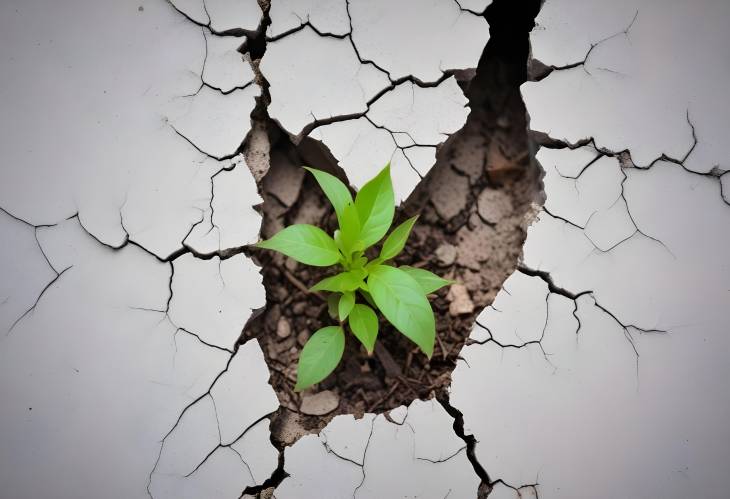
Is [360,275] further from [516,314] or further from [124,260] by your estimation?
[124,260]

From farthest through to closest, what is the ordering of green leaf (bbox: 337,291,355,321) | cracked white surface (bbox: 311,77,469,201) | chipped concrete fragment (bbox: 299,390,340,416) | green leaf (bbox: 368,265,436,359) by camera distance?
1. cracked white surface (bbox: 311,77,469,201)
2. chipped concrete fragment (bbox: 299,390,340,416)
3. green leaf (bbox: 337,291,355,321)
4. green leaf (bbox: 368,265,436,359)

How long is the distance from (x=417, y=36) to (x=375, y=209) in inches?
27.7

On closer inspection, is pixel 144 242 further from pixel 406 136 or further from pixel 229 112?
pixel 406 136

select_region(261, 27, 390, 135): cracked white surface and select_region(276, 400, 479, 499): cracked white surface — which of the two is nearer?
select_region(276, 400, 479, 499): cracked white surface

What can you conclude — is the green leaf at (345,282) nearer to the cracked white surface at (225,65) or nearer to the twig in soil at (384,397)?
the twig in soil at (384,397)

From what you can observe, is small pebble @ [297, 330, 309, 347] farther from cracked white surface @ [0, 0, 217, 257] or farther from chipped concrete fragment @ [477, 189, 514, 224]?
chipped concrete fragment @ [477, 189, 514, 224]

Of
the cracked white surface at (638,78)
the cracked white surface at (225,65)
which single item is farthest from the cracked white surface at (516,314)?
the cracked white surface at (225,65)

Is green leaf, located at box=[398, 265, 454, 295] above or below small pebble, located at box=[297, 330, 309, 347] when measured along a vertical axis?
above

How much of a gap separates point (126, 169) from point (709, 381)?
192 cm

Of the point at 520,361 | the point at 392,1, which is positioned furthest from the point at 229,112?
the point at 520,361

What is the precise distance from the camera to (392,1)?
167 cm

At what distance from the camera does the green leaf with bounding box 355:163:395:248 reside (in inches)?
51.7

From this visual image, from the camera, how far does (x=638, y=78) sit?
168 cm

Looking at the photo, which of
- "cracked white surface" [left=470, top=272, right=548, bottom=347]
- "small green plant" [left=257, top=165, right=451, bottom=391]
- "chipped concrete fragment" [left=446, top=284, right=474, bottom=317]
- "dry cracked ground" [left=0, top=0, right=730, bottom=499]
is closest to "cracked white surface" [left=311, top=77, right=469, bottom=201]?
"dry cracked ground" [left=0, top=0, right=730, bottom=499]
